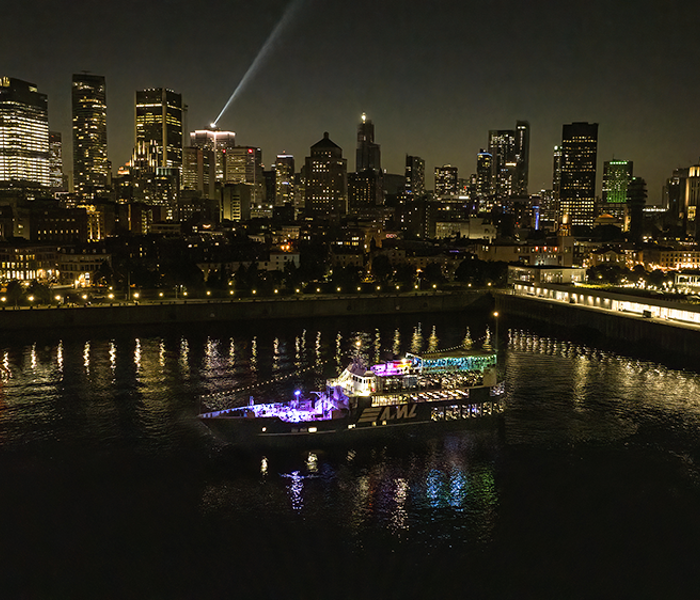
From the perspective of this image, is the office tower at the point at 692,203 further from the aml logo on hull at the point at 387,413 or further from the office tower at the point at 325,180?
the aml logo on hull at the point at 387,413

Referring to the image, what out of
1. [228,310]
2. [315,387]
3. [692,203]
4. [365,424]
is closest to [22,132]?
[228,310]

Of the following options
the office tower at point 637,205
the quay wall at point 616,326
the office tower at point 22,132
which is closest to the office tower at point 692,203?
the office tower at point 637,205

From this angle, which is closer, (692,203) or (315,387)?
(315,387)

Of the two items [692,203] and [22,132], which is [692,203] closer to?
[692,203]

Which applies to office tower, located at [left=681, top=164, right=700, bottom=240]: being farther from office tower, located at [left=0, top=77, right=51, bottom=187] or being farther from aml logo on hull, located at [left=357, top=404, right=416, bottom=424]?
office tower, located at [left=0, top=77, right=51, bottom=187]

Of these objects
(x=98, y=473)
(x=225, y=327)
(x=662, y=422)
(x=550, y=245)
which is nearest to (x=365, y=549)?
(x=98, y=473)

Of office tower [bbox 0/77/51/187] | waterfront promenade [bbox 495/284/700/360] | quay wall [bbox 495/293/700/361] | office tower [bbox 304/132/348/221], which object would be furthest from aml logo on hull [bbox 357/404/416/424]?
office tower [bbox 0/77/51/187]
